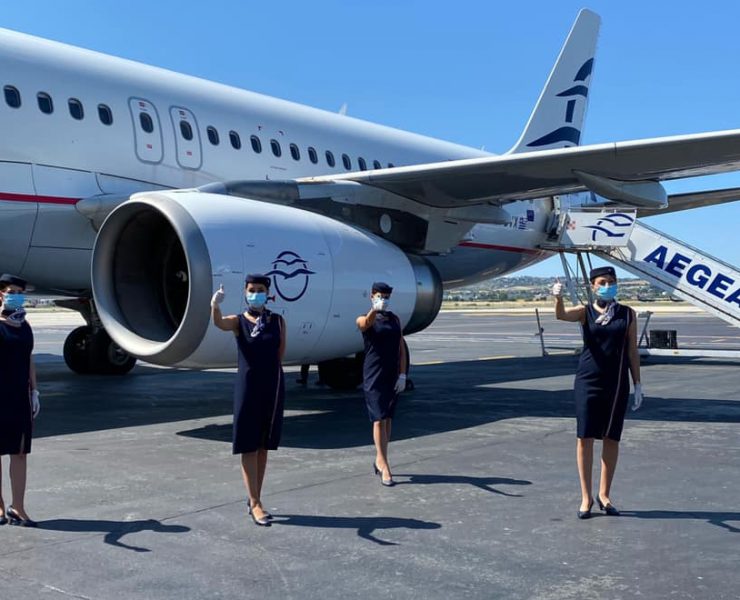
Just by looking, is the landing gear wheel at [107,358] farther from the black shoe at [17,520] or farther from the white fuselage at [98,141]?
the black shoe at [17,520]

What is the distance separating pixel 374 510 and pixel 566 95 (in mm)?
13976

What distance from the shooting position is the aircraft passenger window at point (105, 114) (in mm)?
9836

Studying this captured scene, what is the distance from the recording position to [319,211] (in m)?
10.1

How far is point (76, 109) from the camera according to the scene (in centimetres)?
962

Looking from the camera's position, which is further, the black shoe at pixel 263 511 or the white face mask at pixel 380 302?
the white face mask at pixel 380 302

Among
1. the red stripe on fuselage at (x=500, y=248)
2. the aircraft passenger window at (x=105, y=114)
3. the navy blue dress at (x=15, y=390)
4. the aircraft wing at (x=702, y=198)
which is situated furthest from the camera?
the aircraft wing at (x=702, y=198)

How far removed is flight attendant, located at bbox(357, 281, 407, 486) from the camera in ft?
20.7

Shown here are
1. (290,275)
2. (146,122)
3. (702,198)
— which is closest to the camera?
(290,275)

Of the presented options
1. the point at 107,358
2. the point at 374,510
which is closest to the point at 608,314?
the point at 374,510

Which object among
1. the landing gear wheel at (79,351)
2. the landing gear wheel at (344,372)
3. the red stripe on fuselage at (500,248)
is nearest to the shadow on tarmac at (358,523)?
the landing gear wheel at (344,372)

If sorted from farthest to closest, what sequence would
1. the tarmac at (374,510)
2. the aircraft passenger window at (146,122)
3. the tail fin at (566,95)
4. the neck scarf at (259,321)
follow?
1. the tail fin at (566,95)
2. the aircraft passenger window at (146,122)
3. the neck scarf at (259,321)
4. the tarmac at (374,510)

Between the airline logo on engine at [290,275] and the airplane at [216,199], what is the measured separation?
17 millimetres

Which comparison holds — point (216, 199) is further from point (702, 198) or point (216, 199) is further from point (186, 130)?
point (702, 198)

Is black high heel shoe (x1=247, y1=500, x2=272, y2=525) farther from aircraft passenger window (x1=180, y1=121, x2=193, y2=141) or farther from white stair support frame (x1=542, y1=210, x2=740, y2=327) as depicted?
white stair support frame (x1=542, y1=210, x2=740, y2=327)
